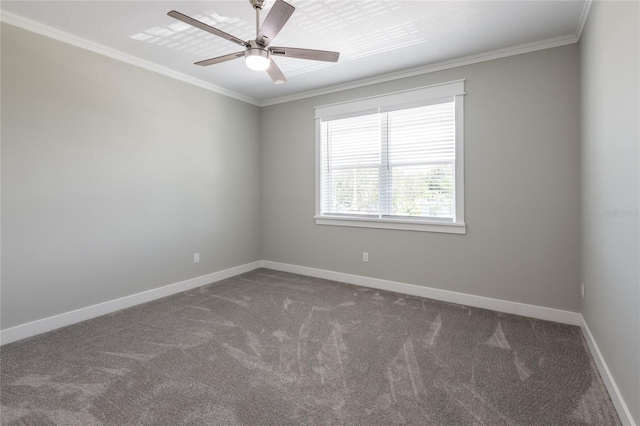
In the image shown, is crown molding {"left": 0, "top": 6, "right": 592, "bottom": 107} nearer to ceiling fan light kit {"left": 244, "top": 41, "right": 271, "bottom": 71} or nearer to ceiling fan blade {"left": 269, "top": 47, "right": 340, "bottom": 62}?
ceiling fan blade {"left": 269, "top": 47, "right": 340, "bottom": 62}

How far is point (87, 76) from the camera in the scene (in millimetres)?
3062

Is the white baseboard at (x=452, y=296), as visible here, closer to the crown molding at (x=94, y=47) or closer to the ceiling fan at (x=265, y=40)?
the ceiling fan at (x=265, y=40)

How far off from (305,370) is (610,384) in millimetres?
1856

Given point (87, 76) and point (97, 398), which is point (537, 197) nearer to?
point (97, 398)

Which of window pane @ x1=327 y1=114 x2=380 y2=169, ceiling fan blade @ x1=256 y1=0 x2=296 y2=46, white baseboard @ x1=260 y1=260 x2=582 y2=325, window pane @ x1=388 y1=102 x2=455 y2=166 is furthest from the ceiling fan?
white baseboard @ x1=260 y1=260 x2=582 y2=325

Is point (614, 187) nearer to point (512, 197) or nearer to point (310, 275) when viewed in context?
point (512, 197)

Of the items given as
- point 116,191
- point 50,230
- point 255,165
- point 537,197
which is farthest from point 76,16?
point 537,197

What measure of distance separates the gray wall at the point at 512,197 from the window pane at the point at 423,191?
22 cm

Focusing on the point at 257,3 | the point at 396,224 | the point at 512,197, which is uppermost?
the point at 257,3

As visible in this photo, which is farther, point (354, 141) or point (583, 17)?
point (354, 141)

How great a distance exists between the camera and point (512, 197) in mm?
3186

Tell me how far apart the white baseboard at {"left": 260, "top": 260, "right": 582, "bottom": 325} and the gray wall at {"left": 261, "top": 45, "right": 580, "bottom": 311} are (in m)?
0.06

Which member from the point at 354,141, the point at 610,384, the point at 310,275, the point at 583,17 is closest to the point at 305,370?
the point at 610,384

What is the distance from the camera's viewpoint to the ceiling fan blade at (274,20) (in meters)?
1.77
